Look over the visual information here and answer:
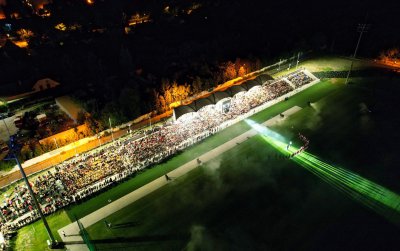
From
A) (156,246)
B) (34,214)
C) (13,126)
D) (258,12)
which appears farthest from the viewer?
(258,12)

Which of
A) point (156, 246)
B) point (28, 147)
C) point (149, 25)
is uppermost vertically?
point (149, 25)

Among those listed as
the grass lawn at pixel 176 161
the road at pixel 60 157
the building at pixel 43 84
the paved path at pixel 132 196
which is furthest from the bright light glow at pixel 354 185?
the building at pixel 43 84

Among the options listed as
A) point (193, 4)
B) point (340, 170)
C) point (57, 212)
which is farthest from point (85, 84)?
point (193, 4)

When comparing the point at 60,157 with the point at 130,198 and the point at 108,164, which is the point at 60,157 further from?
the point at 130,198

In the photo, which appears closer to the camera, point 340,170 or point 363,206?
point 363,206

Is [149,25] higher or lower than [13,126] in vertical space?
higher

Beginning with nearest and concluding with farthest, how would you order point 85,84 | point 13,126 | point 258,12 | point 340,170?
point 340,170 → point 13,126 → point 85,84 → point 258,12

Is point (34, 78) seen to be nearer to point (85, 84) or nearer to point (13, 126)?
point (85, 84)
